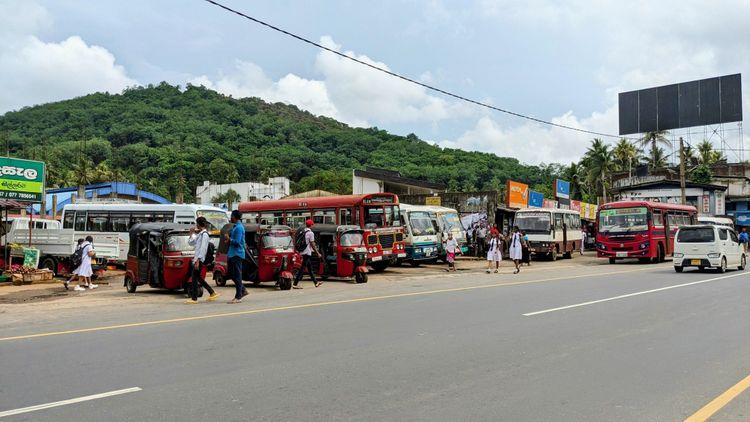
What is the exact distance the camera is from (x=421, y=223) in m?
27.6

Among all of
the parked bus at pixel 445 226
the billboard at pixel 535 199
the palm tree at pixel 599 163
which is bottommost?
the parked bus at pixel 445 226

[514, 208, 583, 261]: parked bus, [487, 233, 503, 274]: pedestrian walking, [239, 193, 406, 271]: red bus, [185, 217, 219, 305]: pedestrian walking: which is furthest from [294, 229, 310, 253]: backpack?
[514, 208, 583, 261]: parked bus

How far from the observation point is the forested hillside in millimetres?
87750

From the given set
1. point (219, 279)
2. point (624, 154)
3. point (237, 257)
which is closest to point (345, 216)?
point (219, 279)

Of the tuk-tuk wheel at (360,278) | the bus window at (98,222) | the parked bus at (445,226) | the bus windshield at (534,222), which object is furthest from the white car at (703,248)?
the bus window at (98,222)

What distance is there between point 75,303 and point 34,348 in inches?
271

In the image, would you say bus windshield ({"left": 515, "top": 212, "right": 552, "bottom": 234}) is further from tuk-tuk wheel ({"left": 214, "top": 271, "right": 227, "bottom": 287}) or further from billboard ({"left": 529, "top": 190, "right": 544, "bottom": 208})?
tuk-tuk wheel ({"left": 214, "top": 271, "right": 227, "bottom": 287})

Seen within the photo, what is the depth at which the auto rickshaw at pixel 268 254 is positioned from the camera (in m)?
17.0

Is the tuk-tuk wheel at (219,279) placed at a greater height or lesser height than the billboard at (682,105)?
lesser

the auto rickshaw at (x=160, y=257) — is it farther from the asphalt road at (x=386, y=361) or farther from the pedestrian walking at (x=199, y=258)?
the asphalt road at (x=386, y=361)

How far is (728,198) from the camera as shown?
59.0m

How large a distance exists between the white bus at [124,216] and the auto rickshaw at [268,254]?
32.4ft

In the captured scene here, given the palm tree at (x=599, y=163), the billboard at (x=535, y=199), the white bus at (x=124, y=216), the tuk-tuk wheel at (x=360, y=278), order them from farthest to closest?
1. the palm tree at (x=599, y=163)
2. the billboard at (x=535, y=199)
3. the white bus at (x=124, y=216)
4. the tuk-tuk wheel at (x=360, y=278)

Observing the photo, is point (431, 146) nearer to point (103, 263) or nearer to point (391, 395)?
point (103, 263)
